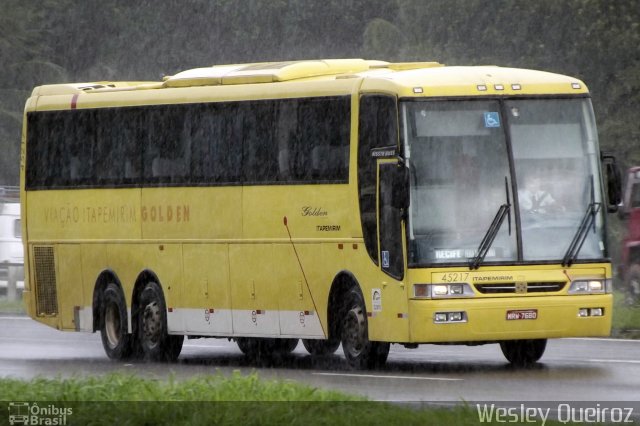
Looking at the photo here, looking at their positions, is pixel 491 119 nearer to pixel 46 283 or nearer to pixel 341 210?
pixel 341 210

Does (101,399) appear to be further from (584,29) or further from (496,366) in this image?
(584,29)

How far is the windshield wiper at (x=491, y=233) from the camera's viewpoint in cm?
1817

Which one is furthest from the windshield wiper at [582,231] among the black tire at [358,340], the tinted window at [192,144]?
the tinted window at [192,144]

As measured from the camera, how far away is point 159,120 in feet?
73.7

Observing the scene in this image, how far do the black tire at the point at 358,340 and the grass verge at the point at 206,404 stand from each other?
4.57m

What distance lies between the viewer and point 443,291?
18078mm

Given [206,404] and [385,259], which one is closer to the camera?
[206,404]

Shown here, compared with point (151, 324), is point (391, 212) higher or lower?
higher

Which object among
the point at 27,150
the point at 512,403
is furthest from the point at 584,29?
the point at 512,403

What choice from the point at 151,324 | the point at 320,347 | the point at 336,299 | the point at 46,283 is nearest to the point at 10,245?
the point at 46,283

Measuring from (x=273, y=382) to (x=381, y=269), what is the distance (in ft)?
14.9

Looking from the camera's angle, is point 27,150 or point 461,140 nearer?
point 461,140

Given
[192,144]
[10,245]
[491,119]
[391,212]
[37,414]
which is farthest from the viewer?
[10,245]

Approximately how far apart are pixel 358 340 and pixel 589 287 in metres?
2.44
